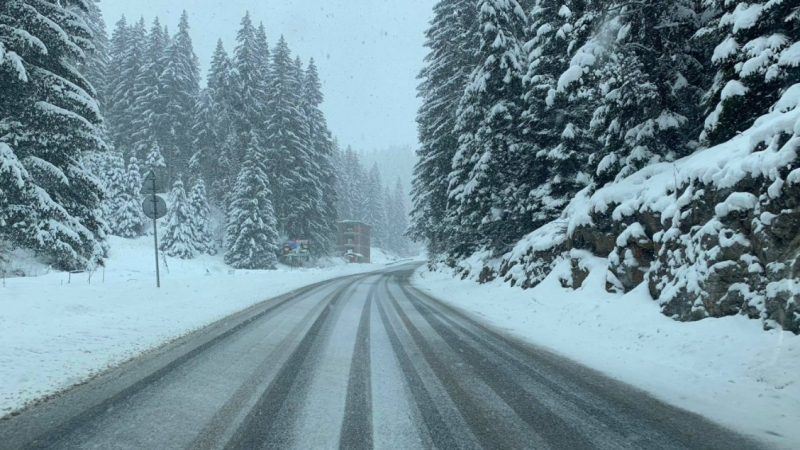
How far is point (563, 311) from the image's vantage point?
9.06 m

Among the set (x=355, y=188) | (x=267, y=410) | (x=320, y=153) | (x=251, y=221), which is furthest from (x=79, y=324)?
(x=355, y=188)

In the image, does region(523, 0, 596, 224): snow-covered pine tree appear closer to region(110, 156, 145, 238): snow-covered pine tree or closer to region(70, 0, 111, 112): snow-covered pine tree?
region(110, 156, 145, 238): snow-covered pine tree

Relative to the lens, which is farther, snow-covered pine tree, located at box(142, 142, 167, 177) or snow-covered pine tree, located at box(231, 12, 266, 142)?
snow-covered pine tree, located at box(231, 12, 266, 142)

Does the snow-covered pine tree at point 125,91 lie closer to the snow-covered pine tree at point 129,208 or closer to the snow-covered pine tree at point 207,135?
the snow-covered pine tree at point 207,135

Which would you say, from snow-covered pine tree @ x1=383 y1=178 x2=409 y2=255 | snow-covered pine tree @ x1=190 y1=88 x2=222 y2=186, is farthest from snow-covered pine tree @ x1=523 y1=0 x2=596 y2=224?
snow-covered pine tree @ x1=383 y1=178 x2=409 y2=255

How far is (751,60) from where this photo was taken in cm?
654

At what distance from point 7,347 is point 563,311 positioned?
9599 mm

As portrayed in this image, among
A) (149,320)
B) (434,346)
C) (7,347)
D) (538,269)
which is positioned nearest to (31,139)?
(149,320)

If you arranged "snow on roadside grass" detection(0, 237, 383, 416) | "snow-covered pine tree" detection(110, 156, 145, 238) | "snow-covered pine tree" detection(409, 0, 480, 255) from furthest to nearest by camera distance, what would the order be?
"snow-covered pine tree" detection(110, 156, 145, 238), "snow-covered pine tree" detection(409, 0, 480, 255), "snow on roadside grass" detection(0, 237, 383, 416)

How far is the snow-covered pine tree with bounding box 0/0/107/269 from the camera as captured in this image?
12270 mm

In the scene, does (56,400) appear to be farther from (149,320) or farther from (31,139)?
(31,139)

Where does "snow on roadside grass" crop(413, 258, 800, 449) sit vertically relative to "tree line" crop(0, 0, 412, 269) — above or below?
below

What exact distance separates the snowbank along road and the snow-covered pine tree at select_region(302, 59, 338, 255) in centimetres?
3673

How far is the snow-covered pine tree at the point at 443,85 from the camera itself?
19281 millimetres
